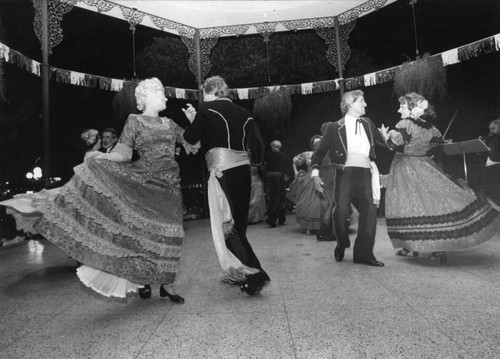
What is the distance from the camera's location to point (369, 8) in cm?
834

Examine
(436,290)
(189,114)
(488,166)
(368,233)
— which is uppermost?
(189,114)

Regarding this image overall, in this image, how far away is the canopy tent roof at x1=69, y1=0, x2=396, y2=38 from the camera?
807 cm

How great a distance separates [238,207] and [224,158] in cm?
43

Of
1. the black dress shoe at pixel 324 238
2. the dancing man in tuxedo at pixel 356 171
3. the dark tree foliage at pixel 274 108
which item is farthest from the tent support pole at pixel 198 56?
the dancing man in tuxedo at pixel 356 171

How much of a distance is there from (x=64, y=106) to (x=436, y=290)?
8540 mm

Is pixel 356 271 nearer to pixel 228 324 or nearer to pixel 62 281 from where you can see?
pixel 228 324

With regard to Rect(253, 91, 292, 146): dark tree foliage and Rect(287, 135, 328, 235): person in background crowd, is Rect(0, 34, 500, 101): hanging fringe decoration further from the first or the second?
Rect(287, 135, 328, 235): person in background crowd

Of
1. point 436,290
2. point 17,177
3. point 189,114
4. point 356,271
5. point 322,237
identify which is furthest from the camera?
point 17,177

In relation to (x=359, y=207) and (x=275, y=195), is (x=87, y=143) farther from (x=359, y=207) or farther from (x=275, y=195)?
(x=275, y=195)

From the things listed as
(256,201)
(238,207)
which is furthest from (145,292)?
(256,201)

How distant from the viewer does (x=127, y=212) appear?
248 centimetres

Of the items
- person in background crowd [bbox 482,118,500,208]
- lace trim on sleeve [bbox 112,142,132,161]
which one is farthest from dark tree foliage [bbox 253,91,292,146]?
lace trim on sleeve [bbox 112,142,132,161]

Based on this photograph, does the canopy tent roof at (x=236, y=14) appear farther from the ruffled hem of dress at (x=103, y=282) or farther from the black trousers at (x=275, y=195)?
the ruffled hem of dress at (x=103, y=282)

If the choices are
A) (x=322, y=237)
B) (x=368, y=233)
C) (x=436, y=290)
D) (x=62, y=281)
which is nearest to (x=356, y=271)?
(x=368, y=233)
